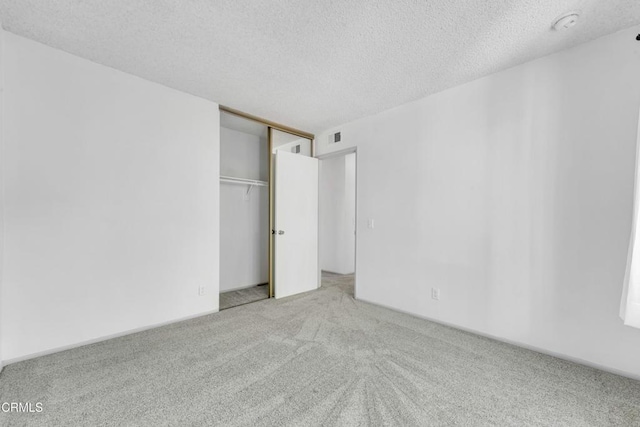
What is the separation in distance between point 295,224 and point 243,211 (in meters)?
0.94

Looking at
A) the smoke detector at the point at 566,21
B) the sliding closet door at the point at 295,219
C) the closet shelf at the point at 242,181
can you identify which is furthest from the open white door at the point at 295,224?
the smoke detector at the point at 566,21

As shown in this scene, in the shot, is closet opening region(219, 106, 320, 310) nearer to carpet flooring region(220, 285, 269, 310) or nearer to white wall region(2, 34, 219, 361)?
carpet flooring region(220, 285, 269, 310)

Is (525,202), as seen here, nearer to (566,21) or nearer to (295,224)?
(566,21)

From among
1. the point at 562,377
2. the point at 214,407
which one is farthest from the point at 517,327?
the point at 214,407

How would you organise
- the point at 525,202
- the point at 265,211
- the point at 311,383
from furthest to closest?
the point at 265,211, the point at 525,202, the point at 311,383

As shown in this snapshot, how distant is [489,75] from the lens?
258 centimetres

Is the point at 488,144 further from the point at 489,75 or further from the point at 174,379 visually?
the point at 174,379

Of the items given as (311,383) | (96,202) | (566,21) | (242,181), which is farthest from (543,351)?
(96,202)

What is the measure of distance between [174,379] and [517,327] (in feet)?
9.48

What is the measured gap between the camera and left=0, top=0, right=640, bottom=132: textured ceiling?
1.76m

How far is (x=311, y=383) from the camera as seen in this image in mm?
1804

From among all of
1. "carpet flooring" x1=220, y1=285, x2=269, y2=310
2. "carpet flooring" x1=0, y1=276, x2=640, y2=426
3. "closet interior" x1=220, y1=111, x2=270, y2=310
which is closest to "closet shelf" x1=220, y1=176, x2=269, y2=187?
"closet interior" x1=220, y1=111, x2=270, y2=310

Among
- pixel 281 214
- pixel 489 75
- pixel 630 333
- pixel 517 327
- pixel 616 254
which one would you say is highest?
pixel 489 75

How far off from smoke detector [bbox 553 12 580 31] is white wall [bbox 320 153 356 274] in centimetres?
389
